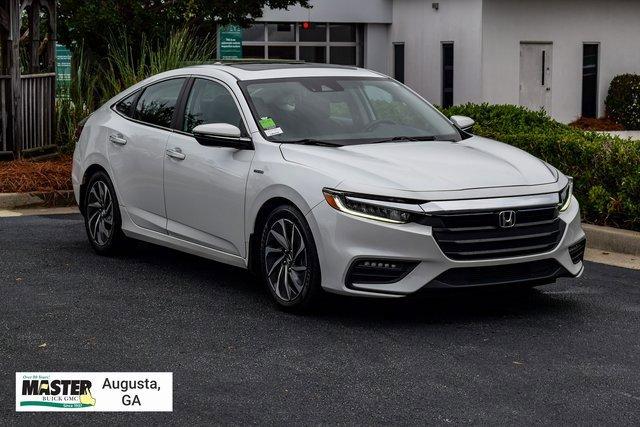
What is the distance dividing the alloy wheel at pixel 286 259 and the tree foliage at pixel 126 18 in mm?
13036

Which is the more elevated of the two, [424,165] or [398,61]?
[398,61]

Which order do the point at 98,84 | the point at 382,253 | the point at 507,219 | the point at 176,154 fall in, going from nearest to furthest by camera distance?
the point at 382,253, the point at 507,219, the point at 176,154, the point at 98,84

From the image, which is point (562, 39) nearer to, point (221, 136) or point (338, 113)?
point (338, 113)

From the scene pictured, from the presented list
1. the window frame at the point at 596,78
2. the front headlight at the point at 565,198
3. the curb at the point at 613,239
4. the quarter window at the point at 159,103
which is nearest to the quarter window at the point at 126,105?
the quarter window at the point at 159,103

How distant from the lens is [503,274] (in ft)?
25.6

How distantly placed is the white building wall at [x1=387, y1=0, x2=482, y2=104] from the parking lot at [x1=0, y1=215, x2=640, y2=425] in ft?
66.9

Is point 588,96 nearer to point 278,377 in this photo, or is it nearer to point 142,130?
point 142,130

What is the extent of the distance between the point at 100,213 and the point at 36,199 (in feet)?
12.3

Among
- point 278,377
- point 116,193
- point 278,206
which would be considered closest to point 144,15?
point 116,193

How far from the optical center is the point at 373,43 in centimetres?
3425

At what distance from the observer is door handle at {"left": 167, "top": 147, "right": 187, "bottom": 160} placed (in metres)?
9.15

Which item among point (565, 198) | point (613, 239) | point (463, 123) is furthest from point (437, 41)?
point (565, 198)

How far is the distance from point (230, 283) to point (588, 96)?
23529mm

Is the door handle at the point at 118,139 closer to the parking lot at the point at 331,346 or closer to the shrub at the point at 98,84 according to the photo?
the parking lot at the point at 331,346
